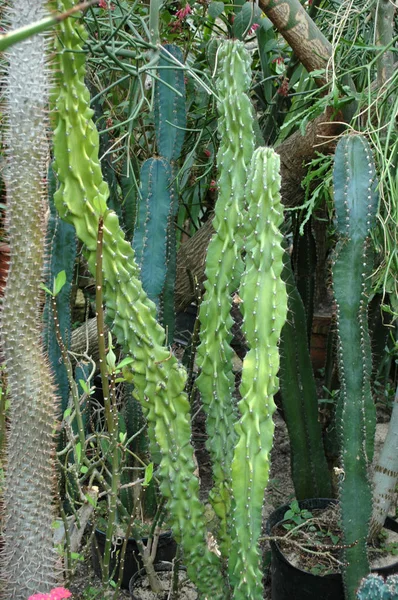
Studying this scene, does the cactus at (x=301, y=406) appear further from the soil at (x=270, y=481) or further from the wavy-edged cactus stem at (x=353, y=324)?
the wavy-edged cactus stem at (x=353, y=324)

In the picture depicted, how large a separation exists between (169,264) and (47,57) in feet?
3.53

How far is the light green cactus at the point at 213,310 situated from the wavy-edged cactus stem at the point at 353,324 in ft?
1.07

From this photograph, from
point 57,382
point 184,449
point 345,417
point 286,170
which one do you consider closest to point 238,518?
point 184,449

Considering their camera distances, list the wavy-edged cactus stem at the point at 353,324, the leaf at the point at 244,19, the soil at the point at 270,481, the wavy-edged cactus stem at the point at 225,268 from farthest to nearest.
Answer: the leaf at the point at 244,19, the soil at the point at 270,481, the wavy-edged cactus stem at the point at 353,324, the wavy-edged cactus stem at the point at 225,268

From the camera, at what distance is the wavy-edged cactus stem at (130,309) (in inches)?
57.9

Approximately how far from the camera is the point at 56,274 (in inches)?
86.7

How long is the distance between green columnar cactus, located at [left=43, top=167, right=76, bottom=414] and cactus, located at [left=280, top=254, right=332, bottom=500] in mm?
739

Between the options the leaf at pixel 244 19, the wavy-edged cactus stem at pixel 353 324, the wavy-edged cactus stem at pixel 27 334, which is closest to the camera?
the wavy-edged cactus stem at pixel 27 334

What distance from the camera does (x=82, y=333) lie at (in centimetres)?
311

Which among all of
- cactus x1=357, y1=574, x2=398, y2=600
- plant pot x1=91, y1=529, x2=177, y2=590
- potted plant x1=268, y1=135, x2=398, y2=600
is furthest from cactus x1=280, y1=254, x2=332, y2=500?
cactus x1=357, y1=574, x2=398, y2=600

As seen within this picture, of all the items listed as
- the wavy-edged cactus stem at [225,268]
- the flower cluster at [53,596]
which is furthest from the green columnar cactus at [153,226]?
the flower cluster at [53,596]

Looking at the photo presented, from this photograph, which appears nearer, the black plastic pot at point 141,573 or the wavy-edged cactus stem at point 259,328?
the wavy-edged cactus stem at point 259,328

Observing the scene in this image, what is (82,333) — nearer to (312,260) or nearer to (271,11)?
(312,260)

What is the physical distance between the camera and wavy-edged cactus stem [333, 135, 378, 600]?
1.92 meters
